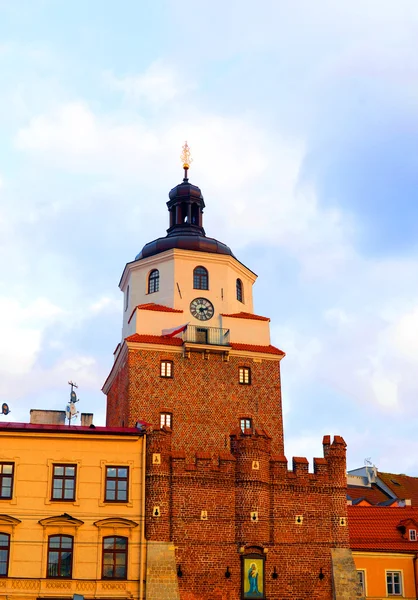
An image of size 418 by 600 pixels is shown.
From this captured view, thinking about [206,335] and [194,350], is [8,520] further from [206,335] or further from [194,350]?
[206,335]

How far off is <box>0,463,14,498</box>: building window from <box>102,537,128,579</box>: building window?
15.2ft

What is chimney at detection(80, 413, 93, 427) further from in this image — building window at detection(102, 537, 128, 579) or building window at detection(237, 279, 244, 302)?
building window at detection(237, 279, 244, 302)

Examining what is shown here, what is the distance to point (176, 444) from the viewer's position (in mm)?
46188

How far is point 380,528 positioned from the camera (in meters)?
46.0

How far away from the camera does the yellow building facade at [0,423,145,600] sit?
1439 inches

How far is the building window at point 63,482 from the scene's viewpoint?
3784 cm

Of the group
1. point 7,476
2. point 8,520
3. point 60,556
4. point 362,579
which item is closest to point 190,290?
point 7,476

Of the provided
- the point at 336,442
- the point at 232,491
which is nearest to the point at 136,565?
the point at 232,491

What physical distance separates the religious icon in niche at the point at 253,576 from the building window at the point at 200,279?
17704 millimetres

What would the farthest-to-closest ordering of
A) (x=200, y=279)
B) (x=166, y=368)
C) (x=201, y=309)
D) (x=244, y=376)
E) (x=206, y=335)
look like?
(x=200, y=279) < (x=201, y=309) < (x=206, y=335) < (x=244, y=376) < (x=166, y=368)

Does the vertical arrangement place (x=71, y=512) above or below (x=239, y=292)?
below

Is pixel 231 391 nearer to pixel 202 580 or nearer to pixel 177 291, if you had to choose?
pixel 177 291

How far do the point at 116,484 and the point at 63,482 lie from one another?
7.57 feet

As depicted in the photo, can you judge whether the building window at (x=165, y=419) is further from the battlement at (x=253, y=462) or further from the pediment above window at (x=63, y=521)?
the pediment above window at (x=63, y=521)
